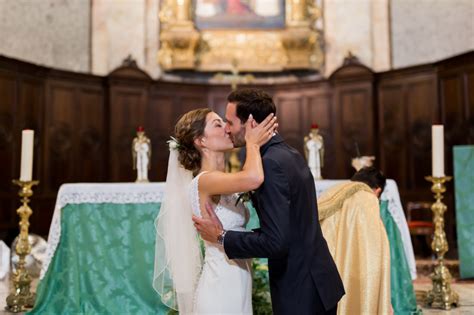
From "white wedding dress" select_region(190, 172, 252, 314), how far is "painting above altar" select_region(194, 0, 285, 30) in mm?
9180

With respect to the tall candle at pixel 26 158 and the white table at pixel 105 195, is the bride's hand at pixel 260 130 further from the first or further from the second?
the tall candle at pixel 26 158

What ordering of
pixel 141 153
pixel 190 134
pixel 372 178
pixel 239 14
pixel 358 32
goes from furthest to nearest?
pixel 239 14
pixel 358 32
pixel 141 153
pixel 372 178
pixel 190 134

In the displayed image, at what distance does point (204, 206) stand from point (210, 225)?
0.36 ft

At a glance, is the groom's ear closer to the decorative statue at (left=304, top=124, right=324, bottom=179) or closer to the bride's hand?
the bride's hand

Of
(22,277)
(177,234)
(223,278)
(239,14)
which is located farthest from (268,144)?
(239,14)

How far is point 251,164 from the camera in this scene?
2500 mm

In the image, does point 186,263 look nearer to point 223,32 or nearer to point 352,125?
point 352,125

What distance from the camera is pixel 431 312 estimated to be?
5.13 m

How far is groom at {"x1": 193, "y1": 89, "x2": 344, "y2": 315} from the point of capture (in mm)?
2473

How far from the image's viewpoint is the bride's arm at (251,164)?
2475 millimetres

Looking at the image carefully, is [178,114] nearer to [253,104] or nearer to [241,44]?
[241,44]

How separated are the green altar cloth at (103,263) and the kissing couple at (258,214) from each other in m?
2.42

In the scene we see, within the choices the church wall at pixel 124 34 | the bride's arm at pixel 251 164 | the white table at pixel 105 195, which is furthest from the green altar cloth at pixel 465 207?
the church wall at pixel 124 34

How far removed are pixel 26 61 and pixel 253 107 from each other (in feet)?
26.2
